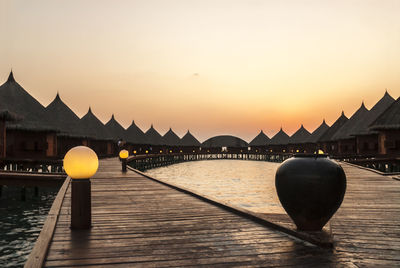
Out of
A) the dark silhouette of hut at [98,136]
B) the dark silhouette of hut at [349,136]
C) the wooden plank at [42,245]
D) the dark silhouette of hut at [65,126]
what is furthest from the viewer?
the dark silhouette of hut at [98,136]

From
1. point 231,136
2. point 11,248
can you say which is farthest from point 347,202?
A: point 231,136

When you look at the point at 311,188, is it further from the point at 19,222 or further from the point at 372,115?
the point at 372,115

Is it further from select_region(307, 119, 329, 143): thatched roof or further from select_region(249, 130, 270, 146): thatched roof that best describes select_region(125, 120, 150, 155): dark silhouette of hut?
select_region(307, 119, 329, 143): thatched roof

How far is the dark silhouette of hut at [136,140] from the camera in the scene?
209ft

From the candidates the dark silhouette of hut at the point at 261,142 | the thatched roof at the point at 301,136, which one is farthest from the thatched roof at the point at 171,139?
the thatched roof at the point at 301,136

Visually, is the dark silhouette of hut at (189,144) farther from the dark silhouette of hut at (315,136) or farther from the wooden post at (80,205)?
the wooden post at (80,205)

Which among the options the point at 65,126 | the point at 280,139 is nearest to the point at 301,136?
the point at 280,139

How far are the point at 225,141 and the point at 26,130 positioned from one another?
122979mm

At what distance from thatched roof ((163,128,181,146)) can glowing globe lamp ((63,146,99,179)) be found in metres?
73.7

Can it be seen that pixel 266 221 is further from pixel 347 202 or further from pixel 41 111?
pixel 41 111

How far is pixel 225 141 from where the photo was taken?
14812cm

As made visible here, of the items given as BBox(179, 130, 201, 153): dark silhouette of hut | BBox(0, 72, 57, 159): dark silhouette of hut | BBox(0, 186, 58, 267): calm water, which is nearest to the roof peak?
BBox(0, 72, 57, 159): dark silhouette of hut

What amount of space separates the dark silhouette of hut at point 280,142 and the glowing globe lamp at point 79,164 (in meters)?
77.3

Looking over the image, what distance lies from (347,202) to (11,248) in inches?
377
